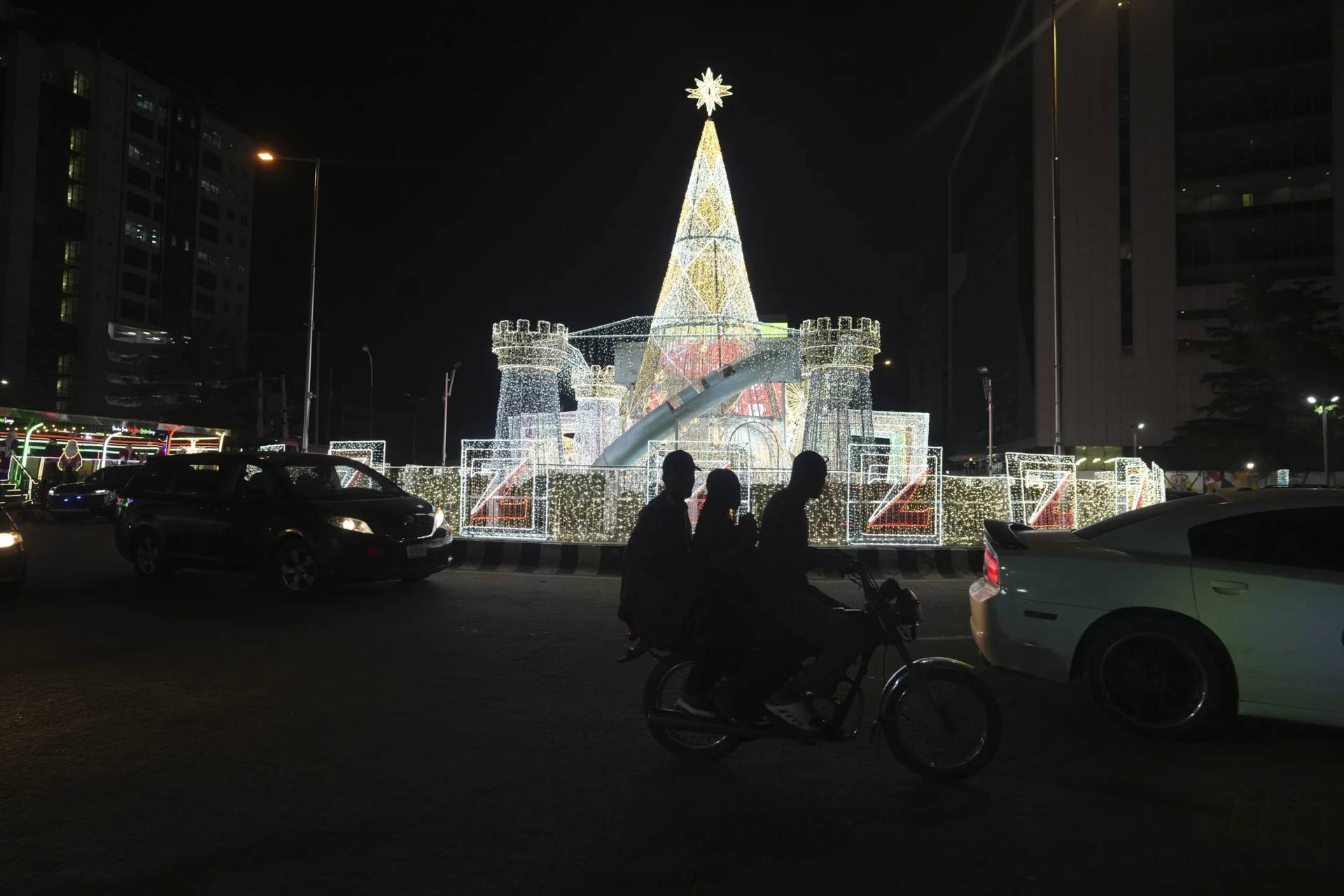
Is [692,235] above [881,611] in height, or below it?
above

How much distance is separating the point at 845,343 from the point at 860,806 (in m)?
19.4

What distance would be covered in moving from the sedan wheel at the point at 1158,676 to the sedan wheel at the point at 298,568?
27.4ft

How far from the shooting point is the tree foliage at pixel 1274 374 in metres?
40.2

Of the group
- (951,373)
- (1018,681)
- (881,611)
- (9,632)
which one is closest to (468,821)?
(881,611)

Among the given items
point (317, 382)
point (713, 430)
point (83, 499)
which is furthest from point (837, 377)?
point (317, 382)

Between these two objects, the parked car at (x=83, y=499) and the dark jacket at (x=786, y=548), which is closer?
the dark jacket at (x=786, y=548)

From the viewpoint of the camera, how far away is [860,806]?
4.31 metres

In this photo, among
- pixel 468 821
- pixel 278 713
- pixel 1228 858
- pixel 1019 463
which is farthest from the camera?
pixel 1019 463

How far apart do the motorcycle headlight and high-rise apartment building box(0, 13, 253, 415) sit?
158 feet

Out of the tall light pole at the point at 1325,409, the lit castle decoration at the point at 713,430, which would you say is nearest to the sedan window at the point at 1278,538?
the lit castle decoration at the point at 713,430

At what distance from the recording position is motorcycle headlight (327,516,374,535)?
10.5 metres

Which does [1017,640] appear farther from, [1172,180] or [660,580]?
[1172,180]

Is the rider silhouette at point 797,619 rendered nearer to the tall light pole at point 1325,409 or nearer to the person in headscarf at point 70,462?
the person in headscarf at point 70,462

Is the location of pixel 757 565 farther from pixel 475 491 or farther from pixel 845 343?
pixel 845 343
